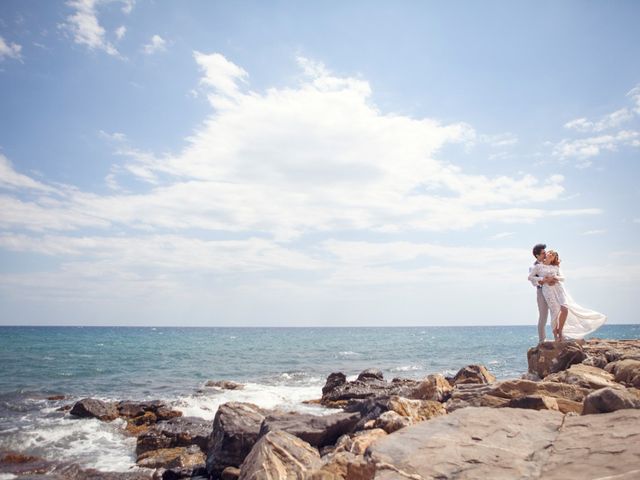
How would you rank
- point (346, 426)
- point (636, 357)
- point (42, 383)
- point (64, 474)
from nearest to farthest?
point (346, 426) < point (636, 357) < point (64, 474) < point (42, 383)

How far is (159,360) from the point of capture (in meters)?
38.7

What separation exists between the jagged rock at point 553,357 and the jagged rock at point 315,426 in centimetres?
486

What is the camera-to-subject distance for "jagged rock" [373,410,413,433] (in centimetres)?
613

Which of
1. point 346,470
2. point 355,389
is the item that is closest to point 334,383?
point 355,389

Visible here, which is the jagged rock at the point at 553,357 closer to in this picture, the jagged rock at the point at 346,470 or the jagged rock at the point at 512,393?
the jagged rock at the point at 512,393

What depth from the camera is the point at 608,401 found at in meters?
4.93

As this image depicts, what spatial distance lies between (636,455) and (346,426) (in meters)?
5.97

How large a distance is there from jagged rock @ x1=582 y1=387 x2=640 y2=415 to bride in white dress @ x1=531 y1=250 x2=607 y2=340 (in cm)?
585

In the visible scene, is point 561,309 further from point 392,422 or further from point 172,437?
point 172,437

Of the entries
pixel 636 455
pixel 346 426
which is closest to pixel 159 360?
pixel 346 426

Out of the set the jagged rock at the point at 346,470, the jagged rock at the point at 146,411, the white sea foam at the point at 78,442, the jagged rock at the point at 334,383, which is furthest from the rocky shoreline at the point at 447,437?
the jagged rock at the point at 334,383

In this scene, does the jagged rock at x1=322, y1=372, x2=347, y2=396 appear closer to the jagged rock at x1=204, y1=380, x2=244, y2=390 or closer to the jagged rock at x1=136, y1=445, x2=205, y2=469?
the jagged rock at x1=204, y1=380, x2=244, y2=390

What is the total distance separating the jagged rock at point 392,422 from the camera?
6129 mm

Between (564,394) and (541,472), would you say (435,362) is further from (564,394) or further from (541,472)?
(541,472)
